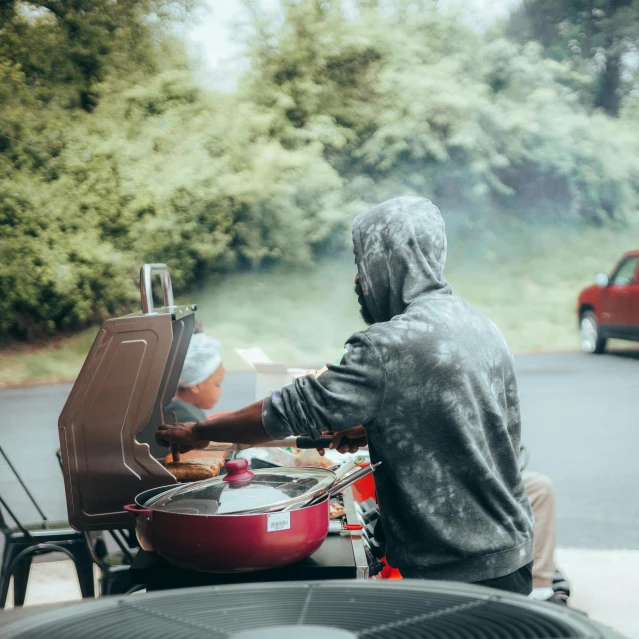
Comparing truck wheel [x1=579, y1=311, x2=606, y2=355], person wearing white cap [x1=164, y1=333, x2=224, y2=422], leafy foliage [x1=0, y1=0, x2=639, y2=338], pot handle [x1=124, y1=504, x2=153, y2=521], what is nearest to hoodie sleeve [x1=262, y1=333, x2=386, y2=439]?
pot handle [x1=124, y1=504, x2=153, y2=521]

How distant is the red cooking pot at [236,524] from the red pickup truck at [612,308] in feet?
20.6

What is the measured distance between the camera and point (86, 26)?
7.40 m

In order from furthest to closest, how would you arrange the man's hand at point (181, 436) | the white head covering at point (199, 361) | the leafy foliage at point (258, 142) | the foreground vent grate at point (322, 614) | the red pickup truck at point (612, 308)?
the red pickup truck at point (612, 308) < the leafy foliage at point (258, 142) < the white head covering at point (199, 361) < the man's hand at point (181, 436) < the foreground vent grate at point (322, 614)

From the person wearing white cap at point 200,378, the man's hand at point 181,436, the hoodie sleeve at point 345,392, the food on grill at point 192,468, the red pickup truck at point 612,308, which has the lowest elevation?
the red pickup truck at point 612,308

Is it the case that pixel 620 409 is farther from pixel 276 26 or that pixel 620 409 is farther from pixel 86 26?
pixel 86 26

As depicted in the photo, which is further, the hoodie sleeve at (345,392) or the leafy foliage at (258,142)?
the leafy foliage at (258,142)

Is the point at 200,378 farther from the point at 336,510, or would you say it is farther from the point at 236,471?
the point at 236,471

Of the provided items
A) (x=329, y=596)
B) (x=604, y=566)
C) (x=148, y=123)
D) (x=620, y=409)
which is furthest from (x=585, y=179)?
(x=329, y=596)

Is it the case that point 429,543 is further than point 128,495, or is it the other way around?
point 128,495

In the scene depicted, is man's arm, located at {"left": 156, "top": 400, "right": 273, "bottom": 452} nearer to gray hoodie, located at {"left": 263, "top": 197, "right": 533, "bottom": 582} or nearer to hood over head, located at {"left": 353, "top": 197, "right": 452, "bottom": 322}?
gray hoodie, located at {"left": 263, "top": 197, "right": 533, "bottom": 582}

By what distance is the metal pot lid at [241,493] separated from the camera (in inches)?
58.2

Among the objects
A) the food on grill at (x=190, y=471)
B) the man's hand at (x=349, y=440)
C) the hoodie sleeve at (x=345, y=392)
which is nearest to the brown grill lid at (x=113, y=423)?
the food on grill at (x=190, y=471)

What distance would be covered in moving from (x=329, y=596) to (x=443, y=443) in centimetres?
61

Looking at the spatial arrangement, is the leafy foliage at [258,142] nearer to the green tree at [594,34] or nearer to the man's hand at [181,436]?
the green tree at [594,34]
